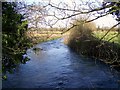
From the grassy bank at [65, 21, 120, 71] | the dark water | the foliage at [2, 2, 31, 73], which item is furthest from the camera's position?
the dark water

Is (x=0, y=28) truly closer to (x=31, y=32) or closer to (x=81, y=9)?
(x=31, y=32)

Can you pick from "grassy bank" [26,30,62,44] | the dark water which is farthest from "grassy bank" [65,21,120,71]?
the dark water

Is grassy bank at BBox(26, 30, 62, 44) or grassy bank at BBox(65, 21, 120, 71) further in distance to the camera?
grassy bank at BBox(65, 21, 120, 71)

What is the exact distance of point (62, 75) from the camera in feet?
51.0

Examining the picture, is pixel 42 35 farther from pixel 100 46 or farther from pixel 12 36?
pixel 100 46

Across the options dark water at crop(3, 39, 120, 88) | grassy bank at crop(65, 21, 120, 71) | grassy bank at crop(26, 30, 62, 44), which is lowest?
dark water at crop(3, 39, 120, 88)

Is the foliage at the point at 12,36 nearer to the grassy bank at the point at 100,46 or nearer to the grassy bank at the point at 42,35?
the grassy bank at the point at 42,35

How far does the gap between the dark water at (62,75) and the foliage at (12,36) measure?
558cm

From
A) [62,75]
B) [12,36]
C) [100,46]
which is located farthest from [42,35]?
[62,75]

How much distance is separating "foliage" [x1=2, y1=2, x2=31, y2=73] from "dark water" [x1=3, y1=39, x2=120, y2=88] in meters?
5.58

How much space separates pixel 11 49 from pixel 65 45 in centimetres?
2182

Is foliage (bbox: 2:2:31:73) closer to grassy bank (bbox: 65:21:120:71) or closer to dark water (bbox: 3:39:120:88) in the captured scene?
grassy bank (bbox: 65:21:120:71)

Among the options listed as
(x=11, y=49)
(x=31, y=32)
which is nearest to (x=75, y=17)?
(x=31, y=32)

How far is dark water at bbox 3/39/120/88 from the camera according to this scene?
13.4 m
